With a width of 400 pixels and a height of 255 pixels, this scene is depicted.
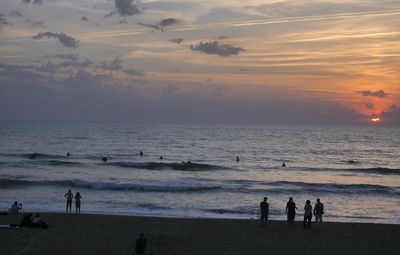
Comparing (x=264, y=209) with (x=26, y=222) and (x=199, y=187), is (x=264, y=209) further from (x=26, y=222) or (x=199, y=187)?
(x=199, y=187)

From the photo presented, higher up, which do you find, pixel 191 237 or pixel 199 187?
pixel 199 187

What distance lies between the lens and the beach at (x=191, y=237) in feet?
51.8

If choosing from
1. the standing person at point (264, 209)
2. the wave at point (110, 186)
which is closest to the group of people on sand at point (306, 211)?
the standing person at point (264, 209)

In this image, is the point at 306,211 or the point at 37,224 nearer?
the point at 37,224

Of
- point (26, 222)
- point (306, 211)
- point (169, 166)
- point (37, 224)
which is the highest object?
point (306, 211)

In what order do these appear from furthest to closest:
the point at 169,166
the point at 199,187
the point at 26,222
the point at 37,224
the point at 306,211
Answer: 1. the point at 169,166
2. the point at 199,187
3. the point at 306,211
4. the point at 37,224
5. the point at 26,222

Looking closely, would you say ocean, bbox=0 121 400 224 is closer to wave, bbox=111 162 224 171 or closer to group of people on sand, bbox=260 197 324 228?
wave, bbox=111 162 224 171

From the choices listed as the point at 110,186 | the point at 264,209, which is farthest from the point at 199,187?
the point at 264,209

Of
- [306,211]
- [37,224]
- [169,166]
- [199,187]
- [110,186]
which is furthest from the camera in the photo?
[169,166]

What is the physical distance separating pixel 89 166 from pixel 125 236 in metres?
36.7

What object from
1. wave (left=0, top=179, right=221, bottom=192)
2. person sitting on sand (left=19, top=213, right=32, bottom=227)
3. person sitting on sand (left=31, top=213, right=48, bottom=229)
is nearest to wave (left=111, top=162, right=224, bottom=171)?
wave (left=0, top=179, right=221, bottom=192)

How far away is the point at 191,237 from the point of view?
701 inches

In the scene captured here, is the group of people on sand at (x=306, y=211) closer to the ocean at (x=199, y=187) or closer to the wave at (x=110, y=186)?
the ocean at (x=199, y=187)

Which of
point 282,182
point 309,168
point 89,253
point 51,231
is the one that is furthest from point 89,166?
point 89,253
